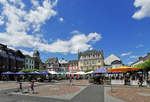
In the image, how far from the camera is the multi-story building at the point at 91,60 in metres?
54.3

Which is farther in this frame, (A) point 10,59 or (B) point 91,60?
(B) point 91,60

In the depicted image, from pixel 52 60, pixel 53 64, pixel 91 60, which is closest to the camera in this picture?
pixel 91 60

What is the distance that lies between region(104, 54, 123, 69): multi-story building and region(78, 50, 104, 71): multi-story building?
18.0 feet

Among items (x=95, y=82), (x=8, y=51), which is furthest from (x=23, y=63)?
(x=95, y=82)

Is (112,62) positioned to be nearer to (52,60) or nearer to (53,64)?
(53,64)

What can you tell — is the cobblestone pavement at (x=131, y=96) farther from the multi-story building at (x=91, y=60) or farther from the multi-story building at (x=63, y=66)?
the multi-story building at (x=63, y=66)

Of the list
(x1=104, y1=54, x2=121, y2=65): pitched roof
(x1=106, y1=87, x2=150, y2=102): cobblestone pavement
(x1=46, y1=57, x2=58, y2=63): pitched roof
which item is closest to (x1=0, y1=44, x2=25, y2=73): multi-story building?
(x1=46, y1=57, x2=58, y2=63): pitched roof

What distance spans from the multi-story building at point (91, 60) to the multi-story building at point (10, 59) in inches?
1059

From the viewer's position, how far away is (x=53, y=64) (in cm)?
7056

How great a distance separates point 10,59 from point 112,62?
43577 mm

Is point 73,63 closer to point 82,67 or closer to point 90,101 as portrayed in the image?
point 82,67

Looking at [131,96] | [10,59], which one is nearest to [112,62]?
[10,59]

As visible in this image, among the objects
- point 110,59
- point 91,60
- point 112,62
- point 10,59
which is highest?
point 110,59

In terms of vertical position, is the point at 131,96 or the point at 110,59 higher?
the point at 110,59
